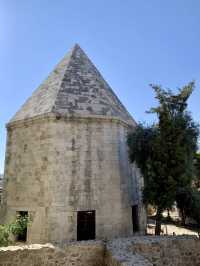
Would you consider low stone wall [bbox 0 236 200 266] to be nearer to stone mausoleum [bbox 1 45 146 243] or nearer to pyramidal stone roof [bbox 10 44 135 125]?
stone mausoleum [bbox 1 45 146 243]

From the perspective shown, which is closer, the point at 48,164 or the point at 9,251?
the point at 9,251

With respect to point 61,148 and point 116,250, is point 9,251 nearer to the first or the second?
point 116,250

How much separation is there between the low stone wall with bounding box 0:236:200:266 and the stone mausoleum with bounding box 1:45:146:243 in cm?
231

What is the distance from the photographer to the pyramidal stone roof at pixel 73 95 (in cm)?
1103

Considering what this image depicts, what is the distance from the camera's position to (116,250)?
22.6ft

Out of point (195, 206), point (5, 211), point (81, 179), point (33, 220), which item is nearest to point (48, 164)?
point (81, 179)

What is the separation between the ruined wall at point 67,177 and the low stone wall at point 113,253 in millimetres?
2237

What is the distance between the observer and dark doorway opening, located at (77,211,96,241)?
32.1 feet

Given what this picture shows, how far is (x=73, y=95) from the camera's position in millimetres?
11648

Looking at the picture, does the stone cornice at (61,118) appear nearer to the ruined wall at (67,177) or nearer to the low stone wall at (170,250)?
the ruined wall at (67,177)

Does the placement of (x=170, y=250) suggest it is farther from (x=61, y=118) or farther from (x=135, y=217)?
(x=61, y=118)

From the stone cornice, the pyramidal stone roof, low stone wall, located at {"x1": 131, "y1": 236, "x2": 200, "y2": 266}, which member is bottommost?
low stone wall, located at {"x1": 131, "y1": 236, "x2": 200, "y2": 266}

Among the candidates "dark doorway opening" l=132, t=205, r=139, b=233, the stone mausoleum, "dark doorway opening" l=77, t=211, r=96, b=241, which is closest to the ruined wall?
the stone mausoleum

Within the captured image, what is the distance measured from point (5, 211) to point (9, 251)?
15.5 ft
